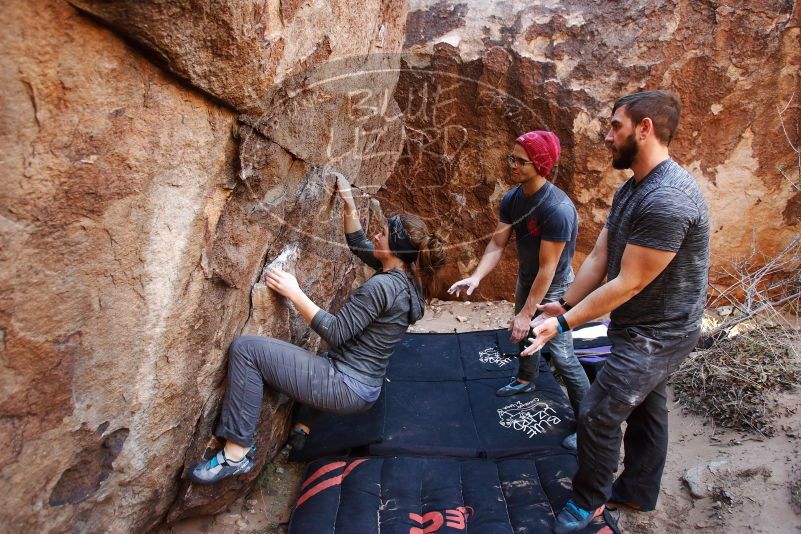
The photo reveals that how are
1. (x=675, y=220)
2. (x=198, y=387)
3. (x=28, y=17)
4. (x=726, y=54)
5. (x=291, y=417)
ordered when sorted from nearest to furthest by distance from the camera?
(x=28, y=17) < (x=675, y=220) < (x=198, y=387) < (x=291, y=417) < (x=726, y=54)

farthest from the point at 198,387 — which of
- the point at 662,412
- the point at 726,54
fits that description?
the point at 726,54

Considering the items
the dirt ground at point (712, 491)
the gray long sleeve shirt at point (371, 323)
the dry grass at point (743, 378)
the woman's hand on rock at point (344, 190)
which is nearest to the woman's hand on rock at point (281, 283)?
the gray long sleeve shirt at point (371, 323)

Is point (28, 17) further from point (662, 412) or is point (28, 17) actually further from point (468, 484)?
point (662, 412)

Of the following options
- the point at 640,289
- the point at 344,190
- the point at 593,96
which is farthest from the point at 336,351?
the point at 593,96

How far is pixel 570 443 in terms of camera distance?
296 centimetres

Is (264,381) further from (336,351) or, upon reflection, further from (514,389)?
(514,389)

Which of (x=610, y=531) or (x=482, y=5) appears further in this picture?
(x=482, y=5)

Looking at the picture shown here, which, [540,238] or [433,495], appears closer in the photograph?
[433,495]

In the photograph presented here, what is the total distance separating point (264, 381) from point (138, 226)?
935 mm

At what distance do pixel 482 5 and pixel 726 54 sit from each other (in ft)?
6.01

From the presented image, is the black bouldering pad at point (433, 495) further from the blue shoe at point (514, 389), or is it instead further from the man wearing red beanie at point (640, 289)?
the blue shoe at point (514, 389)

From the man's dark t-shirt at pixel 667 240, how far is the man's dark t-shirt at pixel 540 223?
49 cm

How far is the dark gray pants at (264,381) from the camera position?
7.85 ft

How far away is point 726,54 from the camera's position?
13.8 ft
